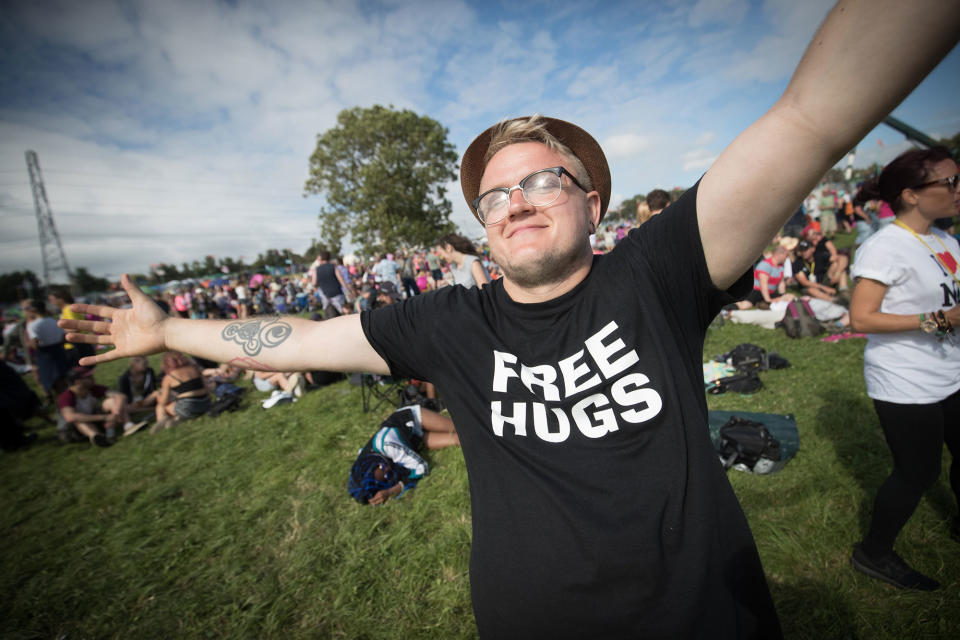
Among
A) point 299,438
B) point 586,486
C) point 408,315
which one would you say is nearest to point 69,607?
point 299,438

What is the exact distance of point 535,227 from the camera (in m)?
1.48

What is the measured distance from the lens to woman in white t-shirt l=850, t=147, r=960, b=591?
193 cm

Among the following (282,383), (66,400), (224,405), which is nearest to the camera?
(66,400)

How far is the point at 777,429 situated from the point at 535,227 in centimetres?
381

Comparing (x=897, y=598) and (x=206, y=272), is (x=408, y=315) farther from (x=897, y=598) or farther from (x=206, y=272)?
(x=206, y=272)

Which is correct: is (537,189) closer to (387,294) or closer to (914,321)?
(914,321)

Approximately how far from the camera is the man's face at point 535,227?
1410 mm

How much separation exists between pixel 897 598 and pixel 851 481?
1145 mm

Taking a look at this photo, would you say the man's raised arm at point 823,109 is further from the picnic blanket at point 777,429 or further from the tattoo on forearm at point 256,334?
the picnic blanket at point 777,429

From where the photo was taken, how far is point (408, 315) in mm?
1639

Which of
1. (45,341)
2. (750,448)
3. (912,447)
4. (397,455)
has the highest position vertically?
(45,341)

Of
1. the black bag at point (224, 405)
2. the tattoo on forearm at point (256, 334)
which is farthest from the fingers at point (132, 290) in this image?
the black bag at point (224, 405)

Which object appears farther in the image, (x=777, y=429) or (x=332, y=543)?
(x=777, y=429)

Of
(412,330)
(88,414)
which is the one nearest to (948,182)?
(412,330)
